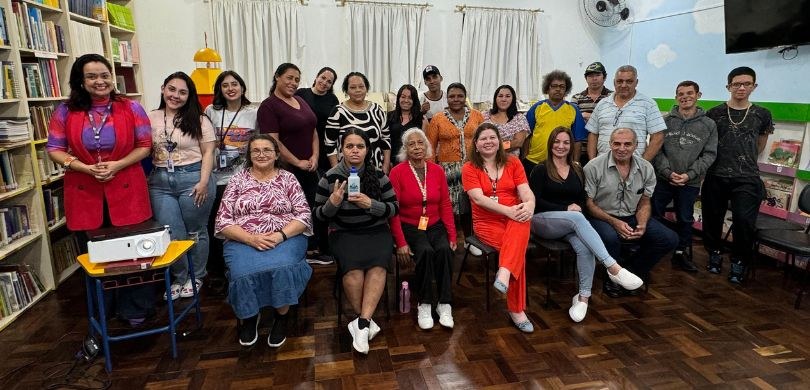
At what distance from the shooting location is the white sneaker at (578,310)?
2775mm

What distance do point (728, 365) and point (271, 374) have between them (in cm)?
222

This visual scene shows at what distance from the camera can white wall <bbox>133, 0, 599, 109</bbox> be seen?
16.8ft

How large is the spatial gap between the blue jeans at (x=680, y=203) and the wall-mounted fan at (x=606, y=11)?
3.13 metres

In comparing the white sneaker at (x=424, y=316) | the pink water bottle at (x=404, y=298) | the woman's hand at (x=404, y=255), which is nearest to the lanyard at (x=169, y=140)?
the woman's hand at (x=404, y=255)

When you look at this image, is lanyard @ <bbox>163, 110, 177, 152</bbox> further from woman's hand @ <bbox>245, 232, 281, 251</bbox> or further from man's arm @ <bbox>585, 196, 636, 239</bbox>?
man's arm @ <bbox>585, 196, 636, 239</bbox>

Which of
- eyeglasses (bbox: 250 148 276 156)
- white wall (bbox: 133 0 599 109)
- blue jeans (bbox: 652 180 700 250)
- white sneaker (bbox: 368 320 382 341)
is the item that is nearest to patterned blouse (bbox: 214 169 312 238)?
eyeglasses (bbox: 250 148 276 156)

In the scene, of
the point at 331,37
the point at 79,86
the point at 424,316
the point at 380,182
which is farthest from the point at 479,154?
the point at 331,37

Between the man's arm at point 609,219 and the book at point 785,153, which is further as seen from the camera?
the book at point 785,153

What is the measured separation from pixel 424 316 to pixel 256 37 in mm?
3841

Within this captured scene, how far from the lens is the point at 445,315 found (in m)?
2.73

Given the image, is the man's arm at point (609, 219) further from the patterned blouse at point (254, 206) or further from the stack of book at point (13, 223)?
the stack of book at point (13, 223)

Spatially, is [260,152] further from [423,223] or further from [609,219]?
[609,219]

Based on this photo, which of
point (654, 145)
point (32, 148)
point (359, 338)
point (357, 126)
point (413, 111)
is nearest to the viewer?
point (359, 338)

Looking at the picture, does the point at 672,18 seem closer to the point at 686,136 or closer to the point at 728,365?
the point at 686,136
